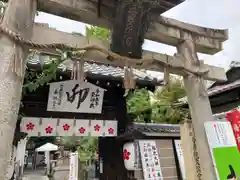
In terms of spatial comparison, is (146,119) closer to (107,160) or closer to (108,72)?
(107,160)

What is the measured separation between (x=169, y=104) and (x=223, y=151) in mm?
7483

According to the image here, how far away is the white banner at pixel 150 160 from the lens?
612 centimetres

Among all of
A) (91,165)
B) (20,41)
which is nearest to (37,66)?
(20,41)

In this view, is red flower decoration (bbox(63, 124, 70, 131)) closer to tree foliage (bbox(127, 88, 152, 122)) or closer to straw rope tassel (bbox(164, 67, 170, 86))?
straw rope tassel (bbox(164, 67, 170, 86))

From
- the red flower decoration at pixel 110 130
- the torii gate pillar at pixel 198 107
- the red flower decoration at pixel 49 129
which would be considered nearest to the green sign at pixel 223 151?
the torii gate pillar at pixel 198 107

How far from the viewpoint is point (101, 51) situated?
10.2 ft

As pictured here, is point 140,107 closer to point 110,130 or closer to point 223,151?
point 110,130

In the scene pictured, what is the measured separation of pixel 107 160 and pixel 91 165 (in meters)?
7.90

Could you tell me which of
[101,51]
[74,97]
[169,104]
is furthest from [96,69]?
[169,104]

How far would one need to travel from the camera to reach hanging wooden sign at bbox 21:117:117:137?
516 cm

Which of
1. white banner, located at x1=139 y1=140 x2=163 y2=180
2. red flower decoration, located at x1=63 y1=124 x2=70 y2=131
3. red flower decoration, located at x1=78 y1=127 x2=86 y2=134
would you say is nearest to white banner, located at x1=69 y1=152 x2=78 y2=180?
white banner, located at x1=139 y1=140 x2=163 y2=180

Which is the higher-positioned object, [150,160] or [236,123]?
[236,123]

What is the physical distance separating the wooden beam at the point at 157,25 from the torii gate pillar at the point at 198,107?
0.25m

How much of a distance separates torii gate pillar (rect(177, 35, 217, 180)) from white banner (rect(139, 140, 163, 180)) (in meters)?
2.58
